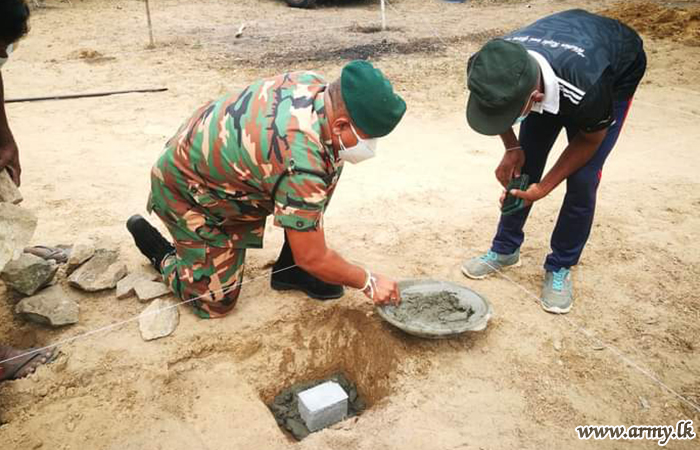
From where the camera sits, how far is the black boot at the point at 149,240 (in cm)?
300

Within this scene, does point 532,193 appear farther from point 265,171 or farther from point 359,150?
point 265,171

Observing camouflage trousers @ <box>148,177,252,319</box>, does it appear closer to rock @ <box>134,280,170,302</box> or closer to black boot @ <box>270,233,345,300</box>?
rock @ <box>134,280,170,302</box>

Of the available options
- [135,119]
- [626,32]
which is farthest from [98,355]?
[135,119]

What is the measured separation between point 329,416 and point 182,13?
32.6ft

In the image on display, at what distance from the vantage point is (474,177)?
450 centimetres

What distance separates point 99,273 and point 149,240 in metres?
0.34

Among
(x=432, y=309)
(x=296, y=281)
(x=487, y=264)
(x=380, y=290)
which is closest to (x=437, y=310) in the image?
(x=432, y=309)

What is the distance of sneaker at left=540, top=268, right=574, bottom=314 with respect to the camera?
9.61 ft

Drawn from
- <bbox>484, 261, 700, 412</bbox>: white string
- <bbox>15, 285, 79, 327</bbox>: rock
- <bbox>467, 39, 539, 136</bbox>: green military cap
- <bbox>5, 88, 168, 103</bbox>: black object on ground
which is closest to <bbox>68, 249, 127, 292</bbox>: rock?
<bbox>15, 285, 79, 327</bbox>: rock

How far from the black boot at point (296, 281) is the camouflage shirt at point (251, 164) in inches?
16.9

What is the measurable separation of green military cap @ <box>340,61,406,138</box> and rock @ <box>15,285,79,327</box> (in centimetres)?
179

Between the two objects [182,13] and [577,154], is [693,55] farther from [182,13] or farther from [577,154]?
[182,13]

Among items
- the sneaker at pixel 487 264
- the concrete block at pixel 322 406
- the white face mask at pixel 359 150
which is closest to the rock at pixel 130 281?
the concrete block at pixel 322 406

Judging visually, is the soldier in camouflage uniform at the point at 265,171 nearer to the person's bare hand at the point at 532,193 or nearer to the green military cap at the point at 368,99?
the green military cap at the point at 368,99
